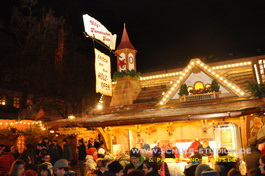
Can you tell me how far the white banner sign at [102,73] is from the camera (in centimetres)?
1538

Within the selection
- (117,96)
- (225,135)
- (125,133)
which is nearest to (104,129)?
(125,133)

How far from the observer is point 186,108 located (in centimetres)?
1291

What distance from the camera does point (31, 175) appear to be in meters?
5.98

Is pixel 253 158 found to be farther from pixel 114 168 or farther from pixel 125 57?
pixel 125 57

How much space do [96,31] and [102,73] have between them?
251 cm

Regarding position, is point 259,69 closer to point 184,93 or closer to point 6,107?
point 184,93

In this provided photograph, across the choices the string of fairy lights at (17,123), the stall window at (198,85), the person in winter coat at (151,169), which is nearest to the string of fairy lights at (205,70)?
the stall window at (198,85)

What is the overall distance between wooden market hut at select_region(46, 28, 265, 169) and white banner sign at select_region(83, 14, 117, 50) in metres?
1.41

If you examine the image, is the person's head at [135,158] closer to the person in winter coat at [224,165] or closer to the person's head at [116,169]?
the person's head at [116,169]

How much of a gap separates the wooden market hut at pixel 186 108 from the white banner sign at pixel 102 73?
1.31m

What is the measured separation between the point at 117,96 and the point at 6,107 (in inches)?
739


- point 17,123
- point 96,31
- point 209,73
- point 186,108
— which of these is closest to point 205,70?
point 209,73

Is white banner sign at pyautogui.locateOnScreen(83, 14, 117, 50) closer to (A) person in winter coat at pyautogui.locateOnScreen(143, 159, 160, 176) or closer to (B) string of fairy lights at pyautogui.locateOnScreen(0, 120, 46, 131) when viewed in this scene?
(B) string of fairy lights at pyautogui.locateOnScreen(0, 120, 46, 131)

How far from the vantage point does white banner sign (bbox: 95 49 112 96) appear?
50.5 feet
